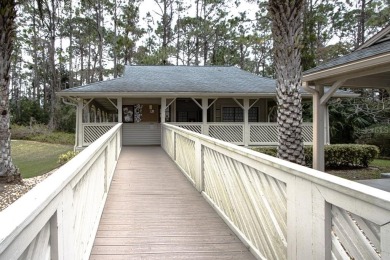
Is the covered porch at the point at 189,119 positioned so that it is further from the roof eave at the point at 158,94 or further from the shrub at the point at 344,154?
the shrub at the point at 344,154

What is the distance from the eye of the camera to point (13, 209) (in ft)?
5.06

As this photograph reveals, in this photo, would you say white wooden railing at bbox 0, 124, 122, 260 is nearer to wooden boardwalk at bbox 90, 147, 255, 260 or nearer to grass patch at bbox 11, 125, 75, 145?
wooden boardwalk at bbox 90, 147, 255, 260

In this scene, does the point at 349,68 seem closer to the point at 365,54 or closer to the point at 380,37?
the point at 365,54

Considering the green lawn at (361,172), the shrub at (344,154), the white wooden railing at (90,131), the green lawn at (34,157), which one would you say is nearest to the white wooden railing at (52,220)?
the green lawn at (361,172)

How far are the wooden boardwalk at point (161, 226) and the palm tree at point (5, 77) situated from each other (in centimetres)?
554

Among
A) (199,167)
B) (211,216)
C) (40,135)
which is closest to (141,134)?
(199,167)

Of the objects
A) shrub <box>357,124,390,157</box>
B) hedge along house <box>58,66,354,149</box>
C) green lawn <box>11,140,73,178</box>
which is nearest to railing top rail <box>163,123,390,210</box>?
hedge along house <box>58,66,354,149</box>

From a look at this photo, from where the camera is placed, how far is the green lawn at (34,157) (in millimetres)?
15948

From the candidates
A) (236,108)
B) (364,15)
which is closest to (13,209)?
(236,108)

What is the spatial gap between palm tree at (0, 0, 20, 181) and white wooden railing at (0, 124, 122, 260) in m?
8.49

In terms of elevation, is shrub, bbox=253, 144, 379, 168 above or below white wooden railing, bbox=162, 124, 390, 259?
below

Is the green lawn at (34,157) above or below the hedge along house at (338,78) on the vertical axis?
below

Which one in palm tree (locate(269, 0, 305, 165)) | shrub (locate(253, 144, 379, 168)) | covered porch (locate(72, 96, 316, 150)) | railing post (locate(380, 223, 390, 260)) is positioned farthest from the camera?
covered porch (locate(72, 96, 316, 150))

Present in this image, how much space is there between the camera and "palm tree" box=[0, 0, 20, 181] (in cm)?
1033
